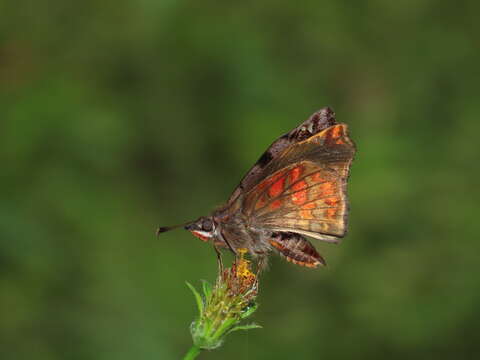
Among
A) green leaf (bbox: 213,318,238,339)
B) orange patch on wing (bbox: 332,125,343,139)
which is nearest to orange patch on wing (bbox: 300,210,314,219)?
orange patch on wing (bbox: 332,125,343,139)

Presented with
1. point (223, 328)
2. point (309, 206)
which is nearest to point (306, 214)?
point (309, 206)

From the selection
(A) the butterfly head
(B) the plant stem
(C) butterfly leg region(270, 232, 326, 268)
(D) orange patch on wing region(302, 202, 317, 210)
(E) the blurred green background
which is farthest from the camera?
(E) the blurred green background

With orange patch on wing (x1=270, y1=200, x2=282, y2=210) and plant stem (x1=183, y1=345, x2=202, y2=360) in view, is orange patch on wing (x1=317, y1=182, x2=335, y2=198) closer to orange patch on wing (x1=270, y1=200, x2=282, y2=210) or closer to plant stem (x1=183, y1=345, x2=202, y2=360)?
orange patch on wing (x1=270, y1=200, x2=282, y2=210)

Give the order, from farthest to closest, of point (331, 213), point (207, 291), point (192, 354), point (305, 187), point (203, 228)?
point (305, 187) < point (331, 213) < point (203, 228) < point (207, 291) < point (192, 354)

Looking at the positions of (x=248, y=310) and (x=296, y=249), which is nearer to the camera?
(x=248, y=310)

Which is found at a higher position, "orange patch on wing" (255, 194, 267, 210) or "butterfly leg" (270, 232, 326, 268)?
"orange patch on wing" (255, 194, 267, 210)

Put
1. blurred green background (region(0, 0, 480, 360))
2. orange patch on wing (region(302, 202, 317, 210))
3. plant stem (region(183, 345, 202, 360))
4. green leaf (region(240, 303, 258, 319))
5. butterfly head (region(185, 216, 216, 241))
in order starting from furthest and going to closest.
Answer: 1. blurred green background (region(0, 0, 480, 360))
2. orange patch on wing (region(302, 202, 317, 210))
3. butterfly head (region(185, 216, 216, 241))
4. green leaf (region(240, 303, 258, 319))
5. plant stem (region(183, 345, 202, 360))

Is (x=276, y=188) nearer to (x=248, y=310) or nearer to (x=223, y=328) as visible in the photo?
(x=248, y=310)
